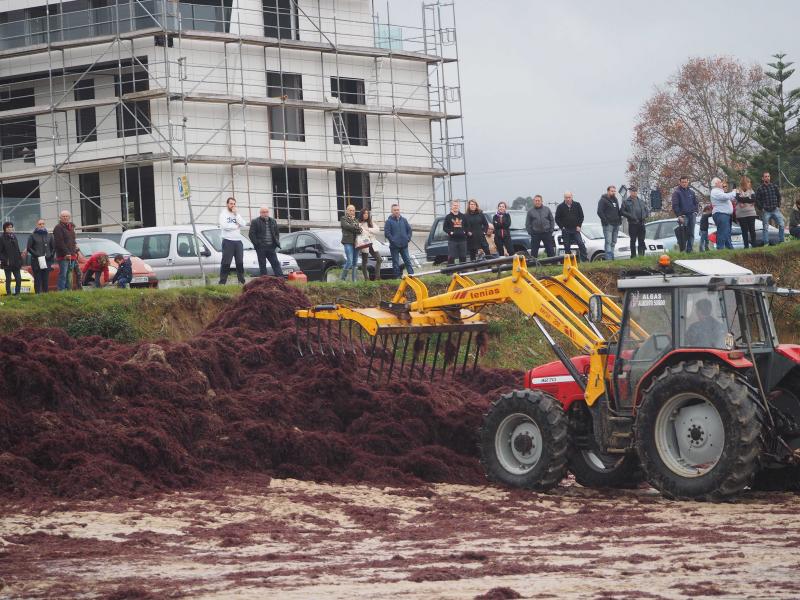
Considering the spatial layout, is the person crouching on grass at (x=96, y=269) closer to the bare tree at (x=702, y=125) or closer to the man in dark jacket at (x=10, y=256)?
the man in dark jacket at (x=10, y=256)

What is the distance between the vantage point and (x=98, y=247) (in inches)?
1266

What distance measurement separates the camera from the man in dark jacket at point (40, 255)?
2811cm

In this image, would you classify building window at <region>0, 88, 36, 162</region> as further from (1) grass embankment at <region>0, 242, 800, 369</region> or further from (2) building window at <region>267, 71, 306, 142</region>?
(1) grass embankment at <region>0, 242, 800, 369</region>

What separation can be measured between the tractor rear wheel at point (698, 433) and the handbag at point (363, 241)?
15.8 meters

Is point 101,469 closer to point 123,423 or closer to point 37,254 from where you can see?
point 123,423

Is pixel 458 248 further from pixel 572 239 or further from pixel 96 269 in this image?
pixel 96 269

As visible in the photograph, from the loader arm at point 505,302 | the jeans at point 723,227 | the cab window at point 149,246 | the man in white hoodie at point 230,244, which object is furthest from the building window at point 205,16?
the loader arm at point 505,302

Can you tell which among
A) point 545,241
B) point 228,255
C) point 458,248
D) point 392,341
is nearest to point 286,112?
point 545,241

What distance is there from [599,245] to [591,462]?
18552mm

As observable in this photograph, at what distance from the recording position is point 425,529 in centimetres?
1301

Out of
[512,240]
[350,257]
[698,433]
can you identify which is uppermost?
[512,240]

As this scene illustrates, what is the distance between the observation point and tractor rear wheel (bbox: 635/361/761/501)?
45.1 feet

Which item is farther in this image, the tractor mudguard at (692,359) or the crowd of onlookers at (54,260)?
the crowd of onlookers at (54,260)

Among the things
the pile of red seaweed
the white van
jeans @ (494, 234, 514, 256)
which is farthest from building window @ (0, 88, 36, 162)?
the pile of red seaweed
